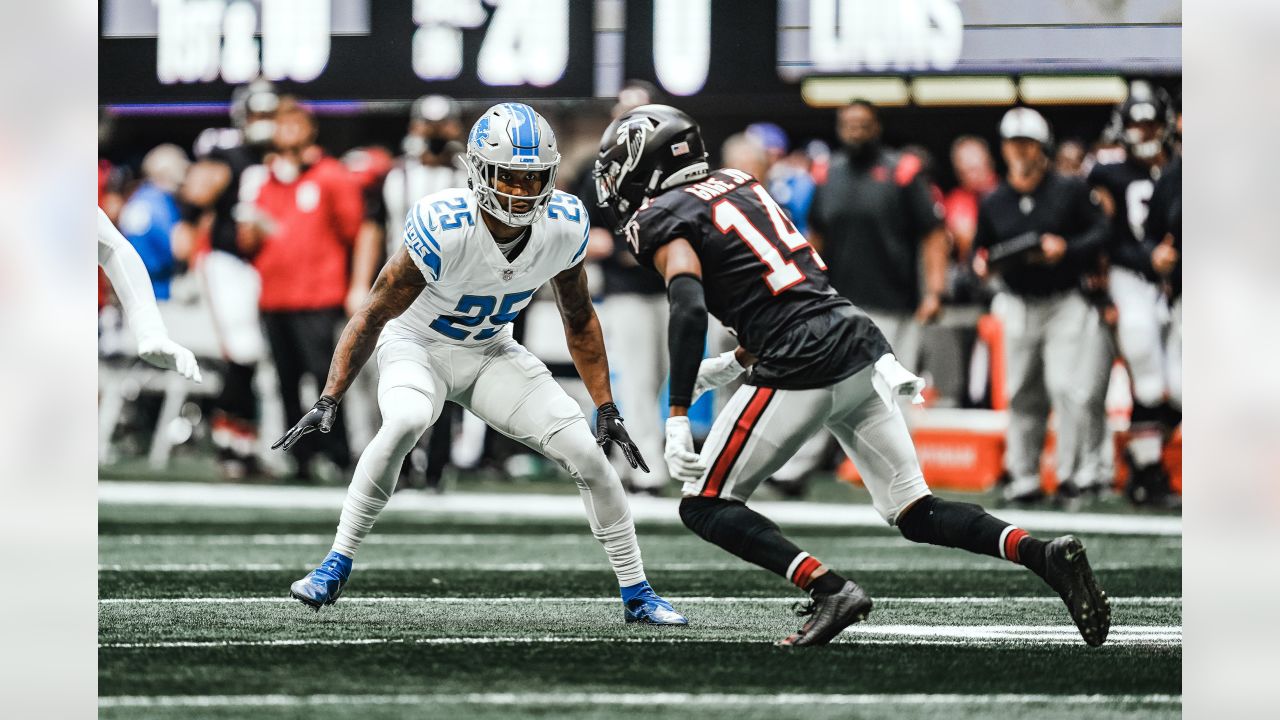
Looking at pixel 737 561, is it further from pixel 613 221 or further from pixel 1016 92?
pixel 1016 92

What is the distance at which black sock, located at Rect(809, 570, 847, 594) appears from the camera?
475 cm

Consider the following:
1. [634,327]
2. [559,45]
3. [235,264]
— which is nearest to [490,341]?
[634,327]

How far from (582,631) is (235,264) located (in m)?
6.13

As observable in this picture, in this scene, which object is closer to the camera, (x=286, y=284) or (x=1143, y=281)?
(x=1143, y=281)

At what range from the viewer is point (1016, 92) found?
12.1m

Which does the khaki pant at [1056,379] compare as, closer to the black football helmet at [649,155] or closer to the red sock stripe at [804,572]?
the black football helmet at [649,155]

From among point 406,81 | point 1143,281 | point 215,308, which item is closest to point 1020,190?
point 1143,281

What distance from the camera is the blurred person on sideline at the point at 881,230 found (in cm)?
940

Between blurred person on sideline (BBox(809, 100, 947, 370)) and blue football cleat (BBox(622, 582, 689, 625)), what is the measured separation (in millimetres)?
4309

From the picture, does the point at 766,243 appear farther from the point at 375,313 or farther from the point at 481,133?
the point at 375,313

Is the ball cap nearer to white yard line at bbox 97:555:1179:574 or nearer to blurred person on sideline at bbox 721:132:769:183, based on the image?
blurred person on sideline at bbox 721:132:769:183

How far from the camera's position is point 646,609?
5250 mm
